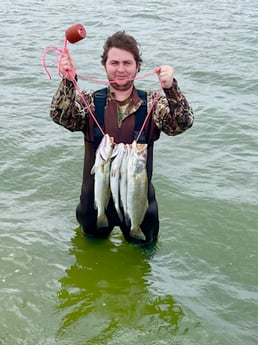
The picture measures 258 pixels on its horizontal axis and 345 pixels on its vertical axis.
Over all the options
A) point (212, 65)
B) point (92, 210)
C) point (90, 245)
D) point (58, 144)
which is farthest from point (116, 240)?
point (212, 65)

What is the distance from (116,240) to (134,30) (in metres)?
14.0

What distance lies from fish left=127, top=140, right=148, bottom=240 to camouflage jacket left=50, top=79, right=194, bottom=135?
0.40 metres

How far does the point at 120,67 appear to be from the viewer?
568cm

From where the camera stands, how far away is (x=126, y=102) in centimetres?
590

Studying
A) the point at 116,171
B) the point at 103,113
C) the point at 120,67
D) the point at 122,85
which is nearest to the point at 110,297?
the point at 116,171

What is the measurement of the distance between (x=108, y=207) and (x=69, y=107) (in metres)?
1.18

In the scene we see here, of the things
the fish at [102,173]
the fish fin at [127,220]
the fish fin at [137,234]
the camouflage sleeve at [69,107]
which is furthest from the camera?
the fish fin at [137,234]

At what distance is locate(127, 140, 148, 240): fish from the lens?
5363mm

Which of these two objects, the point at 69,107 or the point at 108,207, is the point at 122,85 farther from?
the point at 108,207

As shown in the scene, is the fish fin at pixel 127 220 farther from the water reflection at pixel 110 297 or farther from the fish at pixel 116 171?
the water reflection at pixel 110 297

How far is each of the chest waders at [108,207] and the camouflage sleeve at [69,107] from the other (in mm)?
134

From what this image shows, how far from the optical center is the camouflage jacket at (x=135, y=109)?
5.60m

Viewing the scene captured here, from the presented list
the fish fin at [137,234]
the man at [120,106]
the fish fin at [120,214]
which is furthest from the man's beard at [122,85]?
the fish fin at [137,234]

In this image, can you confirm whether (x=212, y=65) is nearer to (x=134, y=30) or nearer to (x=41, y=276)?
(x=134, y=30)
